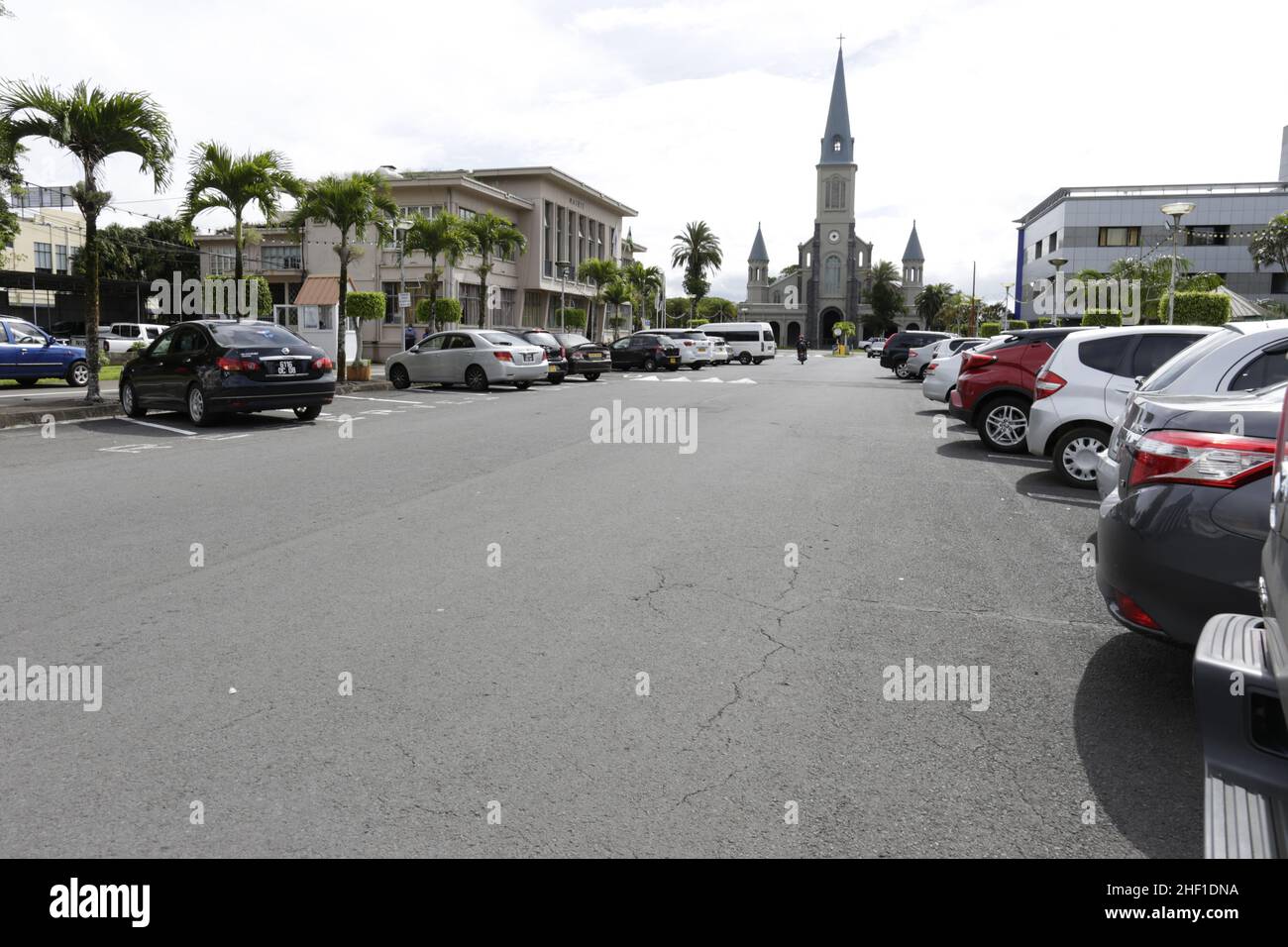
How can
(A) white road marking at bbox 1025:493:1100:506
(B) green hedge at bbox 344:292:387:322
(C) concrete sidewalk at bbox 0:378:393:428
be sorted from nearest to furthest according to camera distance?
1. (A) white road marking at bbox 1025:493:1100:506
2. (C) concrete sidewalk at bbox 0:378:393:428
3. (B) green hedge at bbox 344:292:387:322

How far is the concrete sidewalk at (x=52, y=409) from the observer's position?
603 inches

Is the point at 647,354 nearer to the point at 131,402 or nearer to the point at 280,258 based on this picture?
the point at 280,258

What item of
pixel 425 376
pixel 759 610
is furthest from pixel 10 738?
pixel 425 376

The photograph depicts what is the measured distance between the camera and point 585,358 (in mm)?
29875

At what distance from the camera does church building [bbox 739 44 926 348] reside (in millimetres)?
119875

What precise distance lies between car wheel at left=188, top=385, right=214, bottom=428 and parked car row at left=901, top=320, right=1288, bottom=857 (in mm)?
12736

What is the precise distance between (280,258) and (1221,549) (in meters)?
50.3

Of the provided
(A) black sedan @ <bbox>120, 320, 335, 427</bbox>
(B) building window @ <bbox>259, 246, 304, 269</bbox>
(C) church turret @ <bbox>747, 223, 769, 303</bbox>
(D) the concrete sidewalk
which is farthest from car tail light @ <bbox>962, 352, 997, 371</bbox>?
(C) church turret @ <bbox>747, 223, 769, 303</bbox>

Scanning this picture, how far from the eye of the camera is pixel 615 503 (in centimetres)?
869

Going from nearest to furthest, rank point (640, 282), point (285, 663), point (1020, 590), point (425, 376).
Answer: point (285, 663), point (1020, 590), point (425, 376), point (640, 282)

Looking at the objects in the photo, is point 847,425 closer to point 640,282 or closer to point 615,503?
point 615,503

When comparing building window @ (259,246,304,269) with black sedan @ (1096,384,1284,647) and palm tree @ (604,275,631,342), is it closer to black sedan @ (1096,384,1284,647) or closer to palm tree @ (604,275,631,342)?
palm tree @ (604,275,631,342)

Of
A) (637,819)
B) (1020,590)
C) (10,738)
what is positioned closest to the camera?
(637,819)
